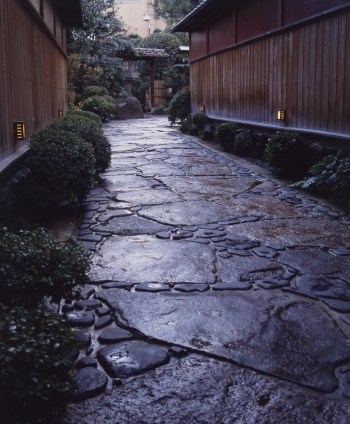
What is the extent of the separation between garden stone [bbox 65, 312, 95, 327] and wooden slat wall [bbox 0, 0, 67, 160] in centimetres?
268

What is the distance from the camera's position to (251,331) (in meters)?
4.09

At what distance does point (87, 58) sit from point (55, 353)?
28283 mm

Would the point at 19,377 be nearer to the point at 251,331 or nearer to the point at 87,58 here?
the point at 251,331

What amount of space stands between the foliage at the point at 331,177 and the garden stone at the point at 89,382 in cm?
634

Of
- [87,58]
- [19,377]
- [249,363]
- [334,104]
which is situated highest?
[87,58]

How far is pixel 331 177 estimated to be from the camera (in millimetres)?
9172

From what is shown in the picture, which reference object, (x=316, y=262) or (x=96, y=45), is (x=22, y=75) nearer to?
(x=316, y=262)

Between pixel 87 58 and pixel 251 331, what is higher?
pixel 87 58

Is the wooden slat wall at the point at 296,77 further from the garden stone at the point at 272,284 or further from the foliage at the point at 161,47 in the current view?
the foliage at the point at 161,47

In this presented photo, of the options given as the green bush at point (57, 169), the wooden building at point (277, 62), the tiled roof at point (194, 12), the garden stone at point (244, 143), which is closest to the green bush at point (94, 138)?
the green bush at point (57, 169)

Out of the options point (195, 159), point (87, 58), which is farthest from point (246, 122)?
point (87, 58)

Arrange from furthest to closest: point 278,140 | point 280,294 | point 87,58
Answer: point 87,58 → point 278,140 → point 280,294

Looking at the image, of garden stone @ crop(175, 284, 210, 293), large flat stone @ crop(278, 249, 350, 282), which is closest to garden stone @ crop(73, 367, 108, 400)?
garden stone @ crop(175, 284, 210, 293)

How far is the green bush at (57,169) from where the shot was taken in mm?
7605
